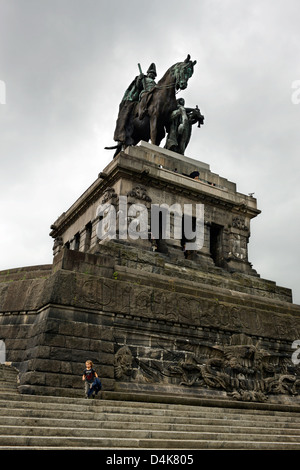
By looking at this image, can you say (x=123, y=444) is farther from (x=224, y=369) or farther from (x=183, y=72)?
(x=183, y=72)

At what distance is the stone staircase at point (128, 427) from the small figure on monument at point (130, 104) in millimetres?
15436

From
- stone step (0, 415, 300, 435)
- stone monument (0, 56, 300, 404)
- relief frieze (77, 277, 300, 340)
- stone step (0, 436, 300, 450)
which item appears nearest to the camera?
stone step (0, 436, 300, 450)

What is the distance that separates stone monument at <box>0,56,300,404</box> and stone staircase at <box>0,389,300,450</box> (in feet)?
4.62

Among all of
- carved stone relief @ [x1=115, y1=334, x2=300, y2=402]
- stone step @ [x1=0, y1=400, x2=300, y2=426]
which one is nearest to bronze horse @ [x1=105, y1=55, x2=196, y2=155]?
carved stone relief @ [x1=115, y1=334, x2=300, y2=402]

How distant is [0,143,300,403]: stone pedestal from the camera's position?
449 inches

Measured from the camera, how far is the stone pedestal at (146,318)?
11.4 m

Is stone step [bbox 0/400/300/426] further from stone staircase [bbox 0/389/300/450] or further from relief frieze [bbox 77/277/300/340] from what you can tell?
relief frieze [bbox 77/277/300/340]

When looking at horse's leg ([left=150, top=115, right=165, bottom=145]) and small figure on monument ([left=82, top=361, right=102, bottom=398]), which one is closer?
small figure on monument ([left=82, top=361, right=102, bottom=398])

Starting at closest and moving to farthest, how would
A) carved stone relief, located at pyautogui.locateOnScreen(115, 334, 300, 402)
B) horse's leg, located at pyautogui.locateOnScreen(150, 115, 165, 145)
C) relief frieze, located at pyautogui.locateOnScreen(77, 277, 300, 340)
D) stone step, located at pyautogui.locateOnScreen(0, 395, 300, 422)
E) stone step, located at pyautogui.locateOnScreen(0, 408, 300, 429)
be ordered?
stone step, located at pyautogui.locateOnScreen(0, 408, 300, 429)
stone step, located at pyautogui.locateOnScreen(0, 395, 300, 422)
carved stone relief, located at pyautogui.locateOnScreen(115, 334, 300, 402)
relief frieze, located at pyautogui.locateOnScreen(77, 277, 300, 340)
horse's leg, located at pyautogui.locateOnScreen(150, 115, 165, 145)

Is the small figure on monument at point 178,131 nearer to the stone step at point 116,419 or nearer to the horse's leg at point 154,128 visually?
the horse's leg at point 154,128

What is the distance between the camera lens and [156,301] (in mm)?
13180

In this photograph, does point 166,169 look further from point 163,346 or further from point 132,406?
point 132,406

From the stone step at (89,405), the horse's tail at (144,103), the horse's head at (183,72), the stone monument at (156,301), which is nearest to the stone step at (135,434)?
the stone step at (89,405)

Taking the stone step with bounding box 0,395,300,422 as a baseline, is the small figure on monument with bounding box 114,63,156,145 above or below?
above
